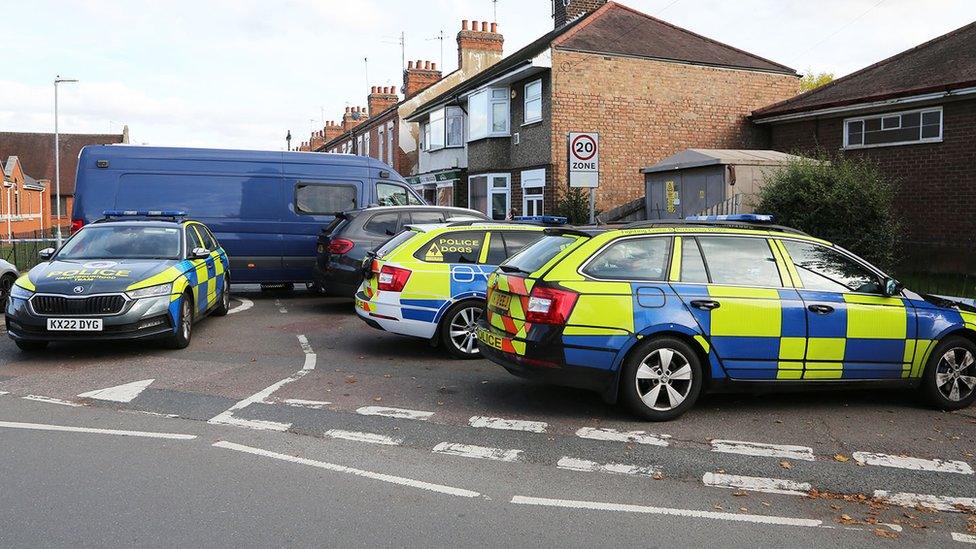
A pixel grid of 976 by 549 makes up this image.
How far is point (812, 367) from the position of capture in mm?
6703

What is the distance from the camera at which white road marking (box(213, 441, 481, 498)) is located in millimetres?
4875

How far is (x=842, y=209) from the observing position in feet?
42.1

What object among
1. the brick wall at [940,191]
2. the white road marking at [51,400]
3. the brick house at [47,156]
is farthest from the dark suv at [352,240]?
the brick house at [47,156]

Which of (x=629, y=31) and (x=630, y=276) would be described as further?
(x=629, y=31)

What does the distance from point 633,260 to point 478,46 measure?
33.8 meters

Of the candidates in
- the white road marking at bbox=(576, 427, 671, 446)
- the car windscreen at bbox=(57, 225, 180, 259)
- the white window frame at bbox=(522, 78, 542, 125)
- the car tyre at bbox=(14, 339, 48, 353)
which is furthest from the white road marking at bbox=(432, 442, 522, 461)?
the white window frame at bbox=(522, 78, 542, 125)

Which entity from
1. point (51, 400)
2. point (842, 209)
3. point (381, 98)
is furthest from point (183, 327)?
point (381, 98)

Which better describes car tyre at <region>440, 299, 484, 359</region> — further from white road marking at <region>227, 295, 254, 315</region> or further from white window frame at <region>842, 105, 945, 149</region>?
white window frame at <region>842, 105, 945, 149</region>

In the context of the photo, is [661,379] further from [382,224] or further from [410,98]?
[410,98]

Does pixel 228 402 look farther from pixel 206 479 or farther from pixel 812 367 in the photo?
pixel 812 367

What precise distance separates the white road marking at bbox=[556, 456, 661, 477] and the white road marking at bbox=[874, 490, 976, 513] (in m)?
1.34

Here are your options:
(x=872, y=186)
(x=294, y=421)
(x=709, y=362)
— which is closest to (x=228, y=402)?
(x=294, y=421)

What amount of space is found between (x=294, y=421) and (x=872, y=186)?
10.2 meters

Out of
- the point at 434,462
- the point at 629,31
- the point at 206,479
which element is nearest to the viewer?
the point at 206,479
